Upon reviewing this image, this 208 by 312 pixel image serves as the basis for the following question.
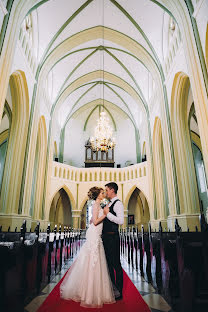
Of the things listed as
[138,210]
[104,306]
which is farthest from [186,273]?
[138,210]

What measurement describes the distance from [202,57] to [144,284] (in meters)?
6.01

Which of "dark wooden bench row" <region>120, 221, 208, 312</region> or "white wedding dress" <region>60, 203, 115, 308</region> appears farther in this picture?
"white wedding dress" <region>60, 203, 115, 308</region>

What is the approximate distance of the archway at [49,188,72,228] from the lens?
19469mm

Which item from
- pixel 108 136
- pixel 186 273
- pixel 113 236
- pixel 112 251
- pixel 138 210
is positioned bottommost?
pixel 186 273

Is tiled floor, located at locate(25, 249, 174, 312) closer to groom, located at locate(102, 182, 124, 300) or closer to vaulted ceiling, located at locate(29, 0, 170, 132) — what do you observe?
groom, located at locate(102, 182, 124, 300)

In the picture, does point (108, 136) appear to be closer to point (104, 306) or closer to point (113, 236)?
point (113, 236)

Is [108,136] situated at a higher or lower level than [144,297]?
higher

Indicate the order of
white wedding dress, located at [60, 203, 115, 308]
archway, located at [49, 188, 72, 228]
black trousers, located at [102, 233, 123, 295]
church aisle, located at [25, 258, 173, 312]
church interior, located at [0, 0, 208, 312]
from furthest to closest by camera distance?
archway, located at [49, 188, 72, 228], black trousers, located at [102, 233, 123, 295], church interior, located at [0, 0, 208, 312], white wedding dress, located at [60, 203, 115, 308], church aisle, located at [25, 258, 173, 312]

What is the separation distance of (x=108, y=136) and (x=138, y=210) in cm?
1090

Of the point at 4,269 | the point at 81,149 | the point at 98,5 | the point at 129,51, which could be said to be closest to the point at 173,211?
the point at 4,269

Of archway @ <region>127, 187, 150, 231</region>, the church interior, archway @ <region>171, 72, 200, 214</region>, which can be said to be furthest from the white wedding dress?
archway @ <region>127, 187, 150, 231</region>

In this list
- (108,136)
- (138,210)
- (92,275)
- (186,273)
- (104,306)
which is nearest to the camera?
(186,273)

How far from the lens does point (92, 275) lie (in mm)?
2709

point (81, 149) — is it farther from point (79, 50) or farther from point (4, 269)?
point (4, 269)
